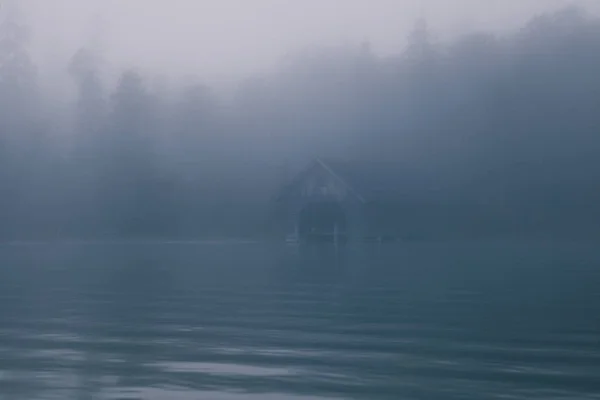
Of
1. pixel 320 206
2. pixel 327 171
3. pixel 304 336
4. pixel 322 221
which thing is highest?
pixel 327 171

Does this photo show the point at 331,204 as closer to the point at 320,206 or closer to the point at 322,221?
the point at 320,206

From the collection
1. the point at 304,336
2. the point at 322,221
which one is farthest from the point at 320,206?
the point at 304,336

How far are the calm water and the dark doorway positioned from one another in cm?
2419

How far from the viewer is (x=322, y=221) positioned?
50.2m

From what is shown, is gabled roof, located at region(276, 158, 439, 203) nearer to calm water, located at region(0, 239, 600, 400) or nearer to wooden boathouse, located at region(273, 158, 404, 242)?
wooden boathouse, located at region(273, 158, 404, 242)

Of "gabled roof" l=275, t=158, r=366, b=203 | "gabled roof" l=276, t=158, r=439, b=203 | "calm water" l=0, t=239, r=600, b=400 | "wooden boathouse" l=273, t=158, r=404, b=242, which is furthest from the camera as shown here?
"gabled roof" l=276, t=158, r=439, b=203

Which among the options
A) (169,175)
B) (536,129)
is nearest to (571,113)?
(536,129)

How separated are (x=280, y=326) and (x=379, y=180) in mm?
37150

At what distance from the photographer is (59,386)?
364 inches

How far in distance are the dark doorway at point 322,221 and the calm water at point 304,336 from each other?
24.2 meters

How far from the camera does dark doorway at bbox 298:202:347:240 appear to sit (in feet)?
159

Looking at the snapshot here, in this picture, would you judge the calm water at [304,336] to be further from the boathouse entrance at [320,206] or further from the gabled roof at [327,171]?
the boathouse entrance at [320,206]

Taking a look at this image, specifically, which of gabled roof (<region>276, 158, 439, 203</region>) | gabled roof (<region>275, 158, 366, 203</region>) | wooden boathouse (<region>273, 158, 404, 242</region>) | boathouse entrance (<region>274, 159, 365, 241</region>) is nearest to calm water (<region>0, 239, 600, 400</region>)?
gabled roof (<region>275, 158, 366, 203</region>)

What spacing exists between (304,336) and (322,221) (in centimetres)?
3759
